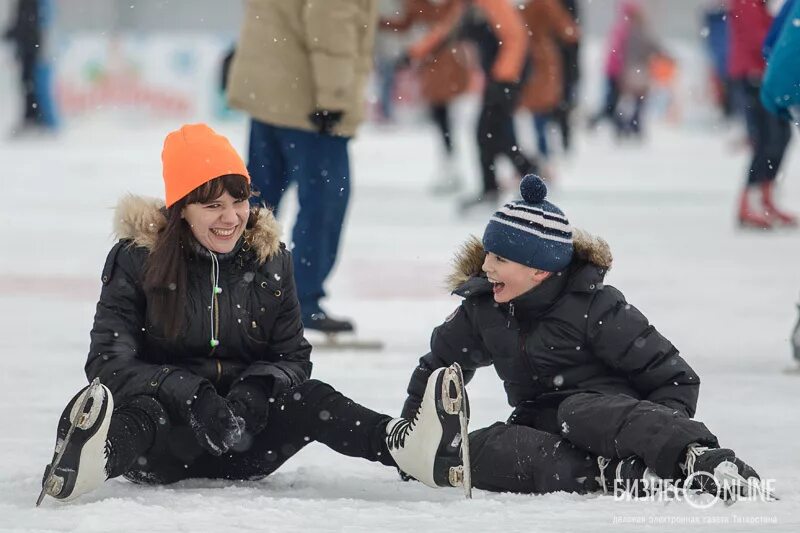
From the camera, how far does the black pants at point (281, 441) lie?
3277mm

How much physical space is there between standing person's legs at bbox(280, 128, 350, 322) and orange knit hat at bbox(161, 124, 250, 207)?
181 cm

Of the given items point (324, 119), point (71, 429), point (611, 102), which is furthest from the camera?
point (611, 102)

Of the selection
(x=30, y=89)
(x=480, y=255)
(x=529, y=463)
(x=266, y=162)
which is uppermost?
(x=30, y=89)

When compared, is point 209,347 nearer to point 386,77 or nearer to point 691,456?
point 691,456

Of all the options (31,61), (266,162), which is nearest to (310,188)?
(266,162)

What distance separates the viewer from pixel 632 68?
20.8 m

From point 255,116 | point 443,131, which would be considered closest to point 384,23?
point 255,116

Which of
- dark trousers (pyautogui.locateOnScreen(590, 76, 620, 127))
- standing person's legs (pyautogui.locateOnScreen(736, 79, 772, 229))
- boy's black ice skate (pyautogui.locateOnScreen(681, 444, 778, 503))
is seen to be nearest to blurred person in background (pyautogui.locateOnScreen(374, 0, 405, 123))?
dark trousers (pyautogui.locateOnScreen(590, 76, 620, 127))

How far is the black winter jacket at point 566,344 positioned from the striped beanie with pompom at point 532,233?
0.05 meters

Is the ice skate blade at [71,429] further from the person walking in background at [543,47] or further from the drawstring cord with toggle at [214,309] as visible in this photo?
the person walking in background at [543,47]

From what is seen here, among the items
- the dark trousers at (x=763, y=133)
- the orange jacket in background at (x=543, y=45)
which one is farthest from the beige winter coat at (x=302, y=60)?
the orange jacket in background at (x=543, y=45)

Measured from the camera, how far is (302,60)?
17.5ft

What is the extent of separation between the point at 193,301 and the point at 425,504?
718 millimetres

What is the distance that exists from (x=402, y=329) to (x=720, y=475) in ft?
9.60
